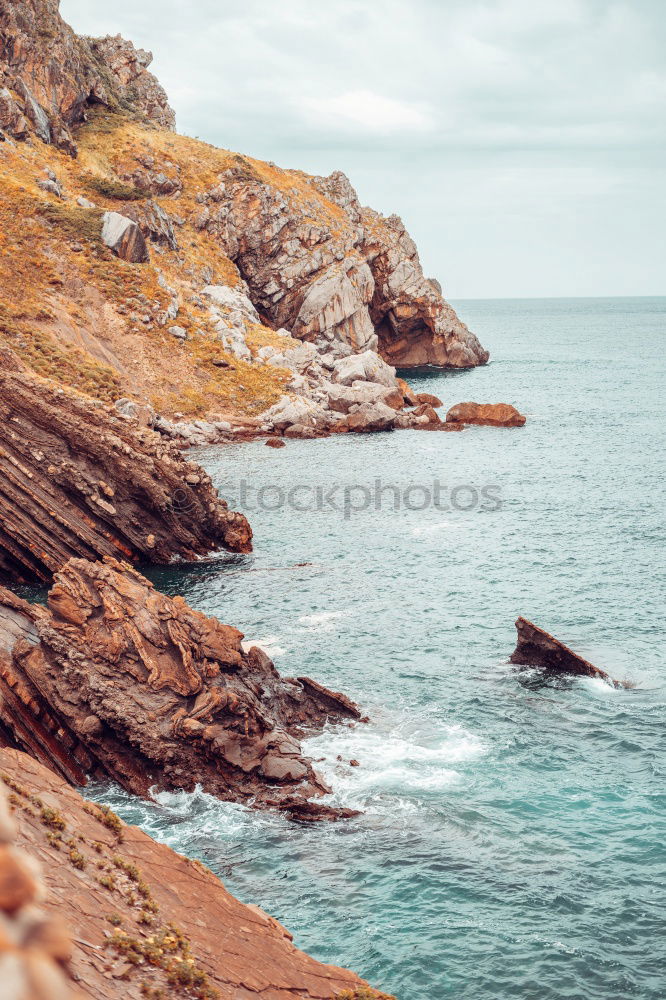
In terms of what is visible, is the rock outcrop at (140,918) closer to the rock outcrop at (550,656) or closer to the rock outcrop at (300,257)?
the rock outcrop at (550,656)

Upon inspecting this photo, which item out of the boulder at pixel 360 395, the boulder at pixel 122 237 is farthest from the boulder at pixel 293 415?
the boulder at pixel 122 237

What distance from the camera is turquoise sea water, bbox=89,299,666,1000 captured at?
2552 cm

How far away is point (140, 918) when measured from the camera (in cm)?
1820

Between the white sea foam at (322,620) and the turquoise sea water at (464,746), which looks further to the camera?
the white sea foam at (322,620)

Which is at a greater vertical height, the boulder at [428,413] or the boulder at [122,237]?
the boulder at [122,237]

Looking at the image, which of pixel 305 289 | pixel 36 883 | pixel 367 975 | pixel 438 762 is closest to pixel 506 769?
pixel 438 762

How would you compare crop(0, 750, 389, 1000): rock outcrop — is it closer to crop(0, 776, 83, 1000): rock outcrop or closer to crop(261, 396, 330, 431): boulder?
crop(0, 776, 83, 1000): rock outcrop

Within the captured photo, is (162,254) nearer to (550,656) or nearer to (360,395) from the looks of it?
(360,395)

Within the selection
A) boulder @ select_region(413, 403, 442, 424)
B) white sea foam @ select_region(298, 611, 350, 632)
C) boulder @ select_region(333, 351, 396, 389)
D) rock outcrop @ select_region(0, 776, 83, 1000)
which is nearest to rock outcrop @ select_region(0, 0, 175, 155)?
boulder @ select_region(333, 351, 396, 389)

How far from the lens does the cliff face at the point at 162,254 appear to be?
107625 millimetres

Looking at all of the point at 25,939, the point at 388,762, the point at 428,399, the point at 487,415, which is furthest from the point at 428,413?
the point at 25,939

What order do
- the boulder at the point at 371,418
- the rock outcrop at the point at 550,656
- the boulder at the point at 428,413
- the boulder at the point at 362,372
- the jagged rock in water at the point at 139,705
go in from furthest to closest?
the boulder at the point at 362,372, the boulder at the point at 428,413, the boulder at the point at 371,418, the rock outcrop at the point at 550,656, the jagged rock in water at the point at 139,705

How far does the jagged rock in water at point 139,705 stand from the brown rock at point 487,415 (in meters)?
83.5

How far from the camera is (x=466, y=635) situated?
48.8 meters
